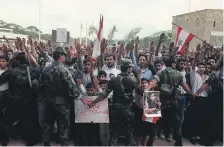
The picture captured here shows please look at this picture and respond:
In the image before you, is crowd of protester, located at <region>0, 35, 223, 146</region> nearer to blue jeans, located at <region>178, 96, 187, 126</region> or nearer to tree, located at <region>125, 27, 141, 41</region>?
blue jeans, located at <region>178, 96, 187, 126</region>

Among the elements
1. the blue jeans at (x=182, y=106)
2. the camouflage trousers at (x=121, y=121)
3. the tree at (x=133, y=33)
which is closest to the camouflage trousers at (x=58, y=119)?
the camouflage trousers at (x=121, y=121)

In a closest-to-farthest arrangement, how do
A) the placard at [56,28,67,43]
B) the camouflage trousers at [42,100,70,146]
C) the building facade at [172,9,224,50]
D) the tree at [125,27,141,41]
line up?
1. the camouflage trousers at [42,100,70,146]
2. the placard at [56,28,67,43]
3. the tree at [125,27,141,41]
4. the building facade at [172,9,224,50]

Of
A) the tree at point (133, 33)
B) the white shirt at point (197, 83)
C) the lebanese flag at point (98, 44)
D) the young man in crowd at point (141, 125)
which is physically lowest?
the young man in crowd at point (141, 125)

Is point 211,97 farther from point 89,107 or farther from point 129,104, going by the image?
point 89,107

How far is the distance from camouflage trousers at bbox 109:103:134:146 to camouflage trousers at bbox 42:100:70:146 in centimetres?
74

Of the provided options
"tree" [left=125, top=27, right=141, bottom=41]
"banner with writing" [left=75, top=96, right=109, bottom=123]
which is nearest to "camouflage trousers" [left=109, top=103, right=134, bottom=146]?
"banner with writing" [left=75, top=96, right=109, bottom=123]

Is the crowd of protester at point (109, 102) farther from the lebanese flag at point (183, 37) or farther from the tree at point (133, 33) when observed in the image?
the tree at point (133, 33)

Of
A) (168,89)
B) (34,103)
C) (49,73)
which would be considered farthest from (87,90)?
(168,89)

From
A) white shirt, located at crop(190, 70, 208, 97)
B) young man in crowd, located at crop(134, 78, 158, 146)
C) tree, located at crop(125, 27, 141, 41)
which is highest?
tree, located at crop(125, 27, 141, 41)

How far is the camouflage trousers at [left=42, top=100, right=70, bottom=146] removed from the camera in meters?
4.23

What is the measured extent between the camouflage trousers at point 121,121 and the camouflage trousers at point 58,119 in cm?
74

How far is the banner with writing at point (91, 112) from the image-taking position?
168 inches

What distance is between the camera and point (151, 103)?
4.13 m

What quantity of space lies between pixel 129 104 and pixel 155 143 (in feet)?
3.54
